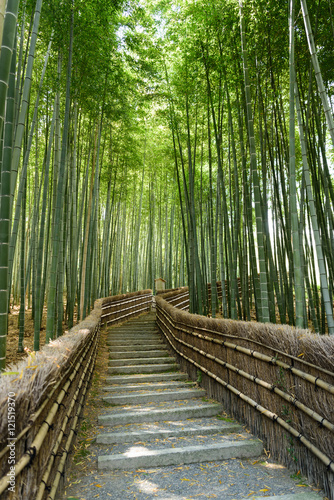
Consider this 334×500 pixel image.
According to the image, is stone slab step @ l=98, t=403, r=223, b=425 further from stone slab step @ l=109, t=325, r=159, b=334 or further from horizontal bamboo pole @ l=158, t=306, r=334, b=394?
stone slab step @ l=109, t=325, r=159, b=334

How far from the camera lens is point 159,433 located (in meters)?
2.18

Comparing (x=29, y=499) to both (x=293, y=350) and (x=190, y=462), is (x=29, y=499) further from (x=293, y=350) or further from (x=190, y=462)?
(x=293, y=350)

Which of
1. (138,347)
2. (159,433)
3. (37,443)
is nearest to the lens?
(37,443)

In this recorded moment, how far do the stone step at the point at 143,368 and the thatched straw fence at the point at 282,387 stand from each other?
3.74 ft

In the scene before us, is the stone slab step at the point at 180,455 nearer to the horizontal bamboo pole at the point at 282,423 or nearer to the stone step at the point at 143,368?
the horizontal bamboo pole at the point at 282,423

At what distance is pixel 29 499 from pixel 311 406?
4.37ft

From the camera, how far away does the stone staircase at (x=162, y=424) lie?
1.89 m

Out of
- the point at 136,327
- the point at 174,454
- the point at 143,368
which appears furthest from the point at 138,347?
the point at 174,454

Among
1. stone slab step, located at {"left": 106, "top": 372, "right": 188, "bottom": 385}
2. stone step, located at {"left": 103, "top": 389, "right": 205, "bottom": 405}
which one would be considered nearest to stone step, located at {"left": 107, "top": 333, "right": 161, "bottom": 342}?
stone slab step, located at {"left": 106, "top": 372, "right": 188, "bottom": 385}

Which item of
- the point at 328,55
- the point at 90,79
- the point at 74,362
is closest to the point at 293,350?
the point at 74,362

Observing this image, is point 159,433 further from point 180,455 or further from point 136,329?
point 136,329

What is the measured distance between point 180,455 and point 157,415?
0.63m

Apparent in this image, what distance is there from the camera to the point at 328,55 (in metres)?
3.74

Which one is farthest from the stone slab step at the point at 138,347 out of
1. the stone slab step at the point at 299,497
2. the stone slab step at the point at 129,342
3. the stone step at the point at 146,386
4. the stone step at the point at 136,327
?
the stone slab step at the point at 299,497
